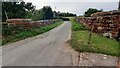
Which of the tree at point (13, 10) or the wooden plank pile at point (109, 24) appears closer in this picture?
the wooden plank pile at point (109, 24)

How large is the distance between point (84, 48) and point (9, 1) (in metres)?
32.1

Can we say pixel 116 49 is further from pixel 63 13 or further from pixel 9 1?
pixel 63 13

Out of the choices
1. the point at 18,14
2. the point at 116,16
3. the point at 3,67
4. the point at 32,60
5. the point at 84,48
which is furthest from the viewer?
the point at 18,14

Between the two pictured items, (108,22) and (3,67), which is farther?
(108,22)

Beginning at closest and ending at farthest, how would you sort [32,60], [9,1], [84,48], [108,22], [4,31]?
[32,60]
[84,48]
[108,22]
[4,31]
[9,1]

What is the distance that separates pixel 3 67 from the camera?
24.7 ft

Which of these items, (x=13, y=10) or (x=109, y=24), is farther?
(x=13, y=10)

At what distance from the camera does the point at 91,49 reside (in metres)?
9.70

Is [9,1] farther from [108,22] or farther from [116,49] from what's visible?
[116,49]

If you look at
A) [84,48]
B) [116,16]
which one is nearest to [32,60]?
[84,48]

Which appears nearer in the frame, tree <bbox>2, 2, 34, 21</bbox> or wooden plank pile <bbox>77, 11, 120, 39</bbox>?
wooden plank pile <bbox>77, 11, 120, 39</bbox>

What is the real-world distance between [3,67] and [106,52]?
165 inches

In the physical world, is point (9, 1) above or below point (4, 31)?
above

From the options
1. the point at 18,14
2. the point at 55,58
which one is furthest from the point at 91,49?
the point at 18,14
